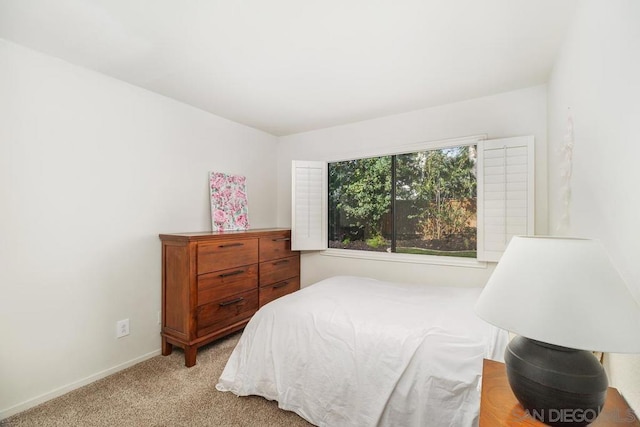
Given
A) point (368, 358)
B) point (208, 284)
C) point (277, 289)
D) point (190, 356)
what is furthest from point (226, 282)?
point (368, 358)

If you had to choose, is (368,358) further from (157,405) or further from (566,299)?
(157,405)

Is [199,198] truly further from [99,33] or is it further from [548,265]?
[548,265]

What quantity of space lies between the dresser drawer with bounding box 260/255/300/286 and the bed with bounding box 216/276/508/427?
0.98 m

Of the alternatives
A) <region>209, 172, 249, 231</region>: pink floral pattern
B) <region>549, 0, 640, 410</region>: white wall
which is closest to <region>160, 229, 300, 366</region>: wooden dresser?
<region>209, 172, 249, 231</region>: pink floral pattern

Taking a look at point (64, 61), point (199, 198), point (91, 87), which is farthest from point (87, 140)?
point (199, 198)

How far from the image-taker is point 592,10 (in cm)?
127

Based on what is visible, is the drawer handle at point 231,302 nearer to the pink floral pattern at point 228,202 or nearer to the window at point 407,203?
the pink floral pattern at point 228,202

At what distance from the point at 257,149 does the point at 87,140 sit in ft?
5.92

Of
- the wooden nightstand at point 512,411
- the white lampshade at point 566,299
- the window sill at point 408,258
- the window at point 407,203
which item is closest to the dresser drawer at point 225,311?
the window sill at point 408,258

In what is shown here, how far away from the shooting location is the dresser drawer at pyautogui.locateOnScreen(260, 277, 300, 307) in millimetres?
3033

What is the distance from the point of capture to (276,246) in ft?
10.6

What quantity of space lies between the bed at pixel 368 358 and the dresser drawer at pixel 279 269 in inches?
38.5

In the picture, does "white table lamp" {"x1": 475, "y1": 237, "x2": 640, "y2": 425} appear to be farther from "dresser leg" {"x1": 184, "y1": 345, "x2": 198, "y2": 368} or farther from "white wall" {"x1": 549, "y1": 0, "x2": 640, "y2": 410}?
"dresser leg" {"x1": 184, "y1": 345, "x2": 198, "y2": 368}

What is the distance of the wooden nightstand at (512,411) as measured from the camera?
0.75m
